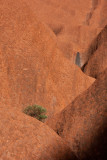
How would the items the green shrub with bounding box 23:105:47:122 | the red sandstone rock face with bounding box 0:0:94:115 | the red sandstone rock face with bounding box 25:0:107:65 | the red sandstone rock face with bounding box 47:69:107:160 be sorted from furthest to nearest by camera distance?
the red sandstone rock face with bounding box 25:0:107:65
the red sandstone rock face with bounding box 0:0:94:115
the green shrub with bounding box 23:105:47:122
the red sandstone rock face with bounding box 47:69:107:160

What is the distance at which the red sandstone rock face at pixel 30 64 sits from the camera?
15.5 metres

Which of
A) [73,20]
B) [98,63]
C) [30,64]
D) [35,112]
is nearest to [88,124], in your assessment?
[35,112]

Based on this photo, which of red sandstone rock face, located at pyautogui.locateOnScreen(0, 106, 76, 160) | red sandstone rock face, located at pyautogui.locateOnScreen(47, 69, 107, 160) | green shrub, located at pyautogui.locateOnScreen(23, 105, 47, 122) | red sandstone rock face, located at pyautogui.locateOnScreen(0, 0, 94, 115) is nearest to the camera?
red sandstone rock face, located at pyautogui.locateOnScreen(0, 106, 76, 160)

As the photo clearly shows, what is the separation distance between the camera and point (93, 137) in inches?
241

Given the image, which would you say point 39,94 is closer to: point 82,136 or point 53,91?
point 53,91

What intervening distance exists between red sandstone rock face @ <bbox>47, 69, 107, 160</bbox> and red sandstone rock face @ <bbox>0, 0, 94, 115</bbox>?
7.05 m

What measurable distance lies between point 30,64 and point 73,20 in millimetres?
35687

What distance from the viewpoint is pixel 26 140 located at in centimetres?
528

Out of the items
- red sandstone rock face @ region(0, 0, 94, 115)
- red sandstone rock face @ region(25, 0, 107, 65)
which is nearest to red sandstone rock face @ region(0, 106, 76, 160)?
red sandstone rock face @ region(0, 0, 94, 115)

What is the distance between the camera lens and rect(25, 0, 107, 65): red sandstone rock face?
35.2 m

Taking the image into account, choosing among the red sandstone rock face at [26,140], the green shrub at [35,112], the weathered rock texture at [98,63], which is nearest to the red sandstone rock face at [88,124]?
the red sandstone rock face at [26,140]

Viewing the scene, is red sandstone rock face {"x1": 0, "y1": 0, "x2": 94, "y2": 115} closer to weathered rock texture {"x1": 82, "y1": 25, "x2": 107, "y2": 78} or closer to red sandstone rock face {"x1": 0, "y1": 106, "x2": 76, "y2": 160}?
weathered rock texture {"x1": 82, "y1": 25, "x2": 107, "y2": 78}

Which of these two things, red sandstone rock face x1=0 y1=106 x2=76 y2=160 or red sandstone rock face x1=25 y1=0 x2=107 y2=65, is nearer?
red sandstone rock face x1=0 y1=106 x2=76 y2=160

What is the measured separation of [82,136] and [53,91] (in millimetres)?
10653
